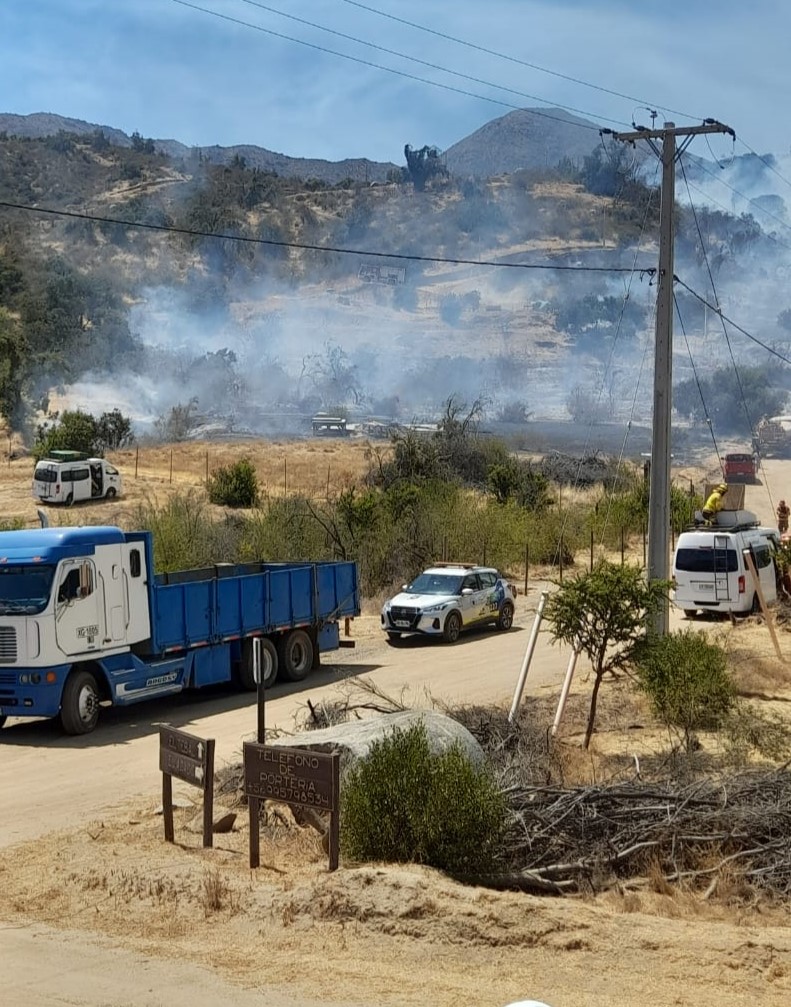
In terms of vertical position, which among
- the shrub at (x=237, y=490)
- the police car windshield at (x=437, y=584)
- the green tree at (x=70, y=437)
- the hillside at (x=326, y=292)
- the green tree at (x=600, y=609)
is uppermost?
the hillside at (x=326, y=292)

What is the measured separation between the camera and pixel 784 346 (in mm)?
143000

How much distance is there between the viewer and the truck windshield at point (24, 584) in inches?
757

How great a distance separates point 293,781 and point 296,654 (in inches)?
527

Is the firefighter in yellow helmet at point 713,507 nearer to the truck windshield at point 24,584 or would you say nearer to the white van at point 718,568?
the white van at point 718,568

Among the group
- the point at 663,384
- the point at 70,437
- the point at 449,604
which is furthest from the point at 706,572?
the point at 70,437

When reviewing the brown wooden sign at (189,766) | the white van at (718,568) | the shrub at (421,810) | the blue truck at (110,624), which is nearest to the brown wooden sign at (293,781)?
the shrub at (421,810)

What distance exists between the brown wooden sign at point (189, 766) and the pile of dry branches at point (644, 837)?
2743mm

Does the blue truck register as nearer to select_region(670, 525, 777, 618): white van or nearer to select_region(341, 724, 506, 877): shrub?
select_region(341, 724, 506, 877): shrub

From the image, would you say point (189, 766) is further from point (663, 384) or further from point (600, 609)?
point (663, 384)

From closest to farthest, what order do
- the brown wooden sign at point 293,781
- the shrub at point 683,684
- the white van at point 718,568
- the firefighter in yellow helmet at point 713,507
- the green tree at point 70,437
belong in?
the brown wooden sign at point 293,781, the shrub at point 683,684, the white van at point 718,568, the firefighter in yellow helmet at point 713,507, the green tree at point 70,437

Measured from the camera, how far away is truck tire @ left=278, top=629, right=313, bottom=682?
2414 centimetres

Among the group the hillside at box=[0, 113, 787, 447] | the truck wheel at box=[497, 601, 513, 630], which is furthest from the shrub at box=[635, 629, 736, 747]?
the hillside at box=[0, 113, 787, 447]

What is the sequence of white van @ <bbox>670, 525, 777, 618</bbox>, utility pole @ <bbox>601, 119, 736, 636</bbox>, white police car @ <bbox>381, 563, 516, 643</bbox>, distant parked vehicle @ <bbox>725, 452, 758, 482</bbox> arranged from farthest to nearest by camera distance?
distant parked vehicle @ <bbox>725, 452, 758, 482</bbox> < white van @ <bbox>670, 525, 777, 618</bbox> < white police car @ <bbox>381, 563, 516, 643</bbox> < utility pole @ <bbox>601, 119, 736, 636</bbox>

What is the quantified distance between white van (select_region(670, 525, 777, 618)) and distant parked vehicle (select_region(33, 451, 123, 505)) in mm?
30379
